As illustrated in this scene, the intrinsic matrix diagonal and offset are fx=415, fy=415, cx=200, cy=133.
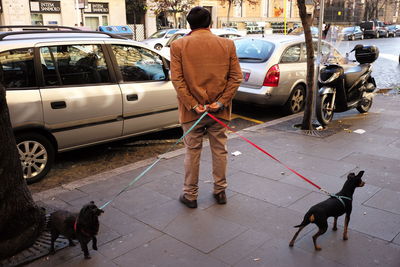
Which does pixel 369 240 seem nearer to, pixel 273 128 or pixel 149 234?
pixel 149 234

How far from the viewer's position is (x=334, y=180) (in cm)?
496

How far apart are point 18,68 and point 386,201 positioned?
441 centimetres

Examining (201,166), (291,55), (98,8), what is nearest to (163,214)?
(201,166)

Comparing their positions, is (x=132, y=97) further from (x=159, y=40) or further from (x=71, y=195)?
(x=159, y=40)

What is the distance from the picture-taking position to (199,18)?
3.86 m

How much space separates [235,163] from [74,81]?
2.37 m

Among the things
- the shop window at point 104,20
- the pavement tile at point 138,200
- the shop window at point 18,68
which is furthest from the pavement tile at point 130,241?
the shop window at point 104,20

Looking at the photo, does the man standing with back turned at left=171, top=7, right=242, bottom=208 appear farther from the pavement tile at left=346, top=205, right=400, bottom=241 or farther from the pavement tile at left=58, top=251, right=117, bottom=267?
the pavement tile at left=346, top=205, right=400, bottom=241

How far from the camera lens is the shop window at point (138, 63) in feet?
19.6

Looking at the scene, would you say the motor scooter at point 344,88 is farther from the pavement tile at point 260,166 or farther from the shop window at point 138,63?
the shop window at point 138,63

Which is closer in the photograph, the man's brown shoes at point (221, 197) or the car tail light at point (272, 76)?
the man's brown shoes at point (221, 197)

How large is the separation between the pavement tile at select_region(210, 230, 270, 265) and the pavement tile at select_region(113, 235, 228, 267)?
0.09 metres

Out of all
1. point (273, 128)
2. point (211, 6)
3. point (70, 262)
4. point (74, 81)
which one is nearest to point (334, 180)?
point (273, 128)

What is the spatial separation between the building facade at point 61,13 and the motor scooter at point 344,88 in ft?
56.2
